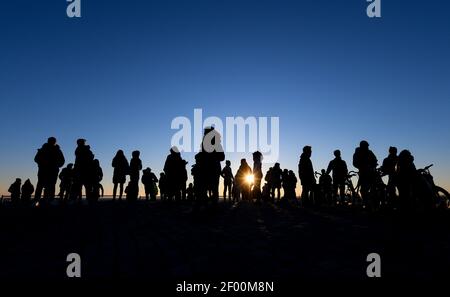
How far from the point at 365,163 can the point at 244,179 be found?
7164 mm

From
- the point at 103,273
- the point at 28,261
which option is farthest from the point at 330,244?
the point at 28,261

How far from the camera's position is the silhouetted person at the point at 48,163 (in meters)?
10.2

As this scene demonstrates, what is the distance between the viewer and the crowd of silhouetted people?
8.55 metres

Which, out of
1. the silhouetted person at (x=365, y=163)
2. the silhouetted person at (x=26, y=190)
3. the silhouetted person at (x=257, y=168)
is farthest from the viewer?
the silhouetted person at (x=26, y=190)

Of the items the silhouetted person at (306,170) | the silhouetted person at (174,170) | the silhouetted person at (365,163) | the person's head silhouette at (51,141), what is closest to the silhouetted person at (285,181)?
the silhouetted person at (306,170)

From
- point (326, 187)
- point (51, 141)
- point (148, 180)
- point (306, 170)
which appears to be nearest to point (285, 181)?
point (326, 187)

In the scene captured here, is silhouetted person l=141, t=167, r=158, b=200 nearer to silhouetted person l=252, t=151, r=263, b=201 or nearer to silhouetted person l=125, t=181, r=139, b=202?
silhouetted person l=125, t=181, r=139, b=202

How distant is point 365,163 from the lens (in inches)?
439

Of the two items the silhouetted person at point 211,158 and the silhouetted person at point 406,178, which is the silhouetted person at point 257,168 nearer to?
the silhouetted person at point 211,158

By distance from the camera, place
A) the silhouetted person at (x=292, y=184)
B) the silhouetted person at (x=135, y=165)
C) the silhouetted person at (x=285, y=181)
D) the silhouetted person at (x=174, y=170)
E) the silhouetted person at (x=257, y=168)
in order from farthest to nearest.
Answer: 1. the silhouetted person at (x=285, y=181)
2. the silhouetted person at (x=292, y=184)
3. the silhouetted person at (x=257, y=168)
4. the silhouetted person at (x=135, y=165)
5. the silhouetted person at (x=174, y=170)

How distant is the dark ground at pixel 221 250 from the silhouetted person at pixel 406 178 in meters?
1.95

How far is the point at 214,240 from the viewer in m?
4.78

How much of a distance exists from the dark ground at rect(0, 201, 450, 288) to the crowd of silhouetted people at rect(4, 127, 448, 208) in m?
2.25

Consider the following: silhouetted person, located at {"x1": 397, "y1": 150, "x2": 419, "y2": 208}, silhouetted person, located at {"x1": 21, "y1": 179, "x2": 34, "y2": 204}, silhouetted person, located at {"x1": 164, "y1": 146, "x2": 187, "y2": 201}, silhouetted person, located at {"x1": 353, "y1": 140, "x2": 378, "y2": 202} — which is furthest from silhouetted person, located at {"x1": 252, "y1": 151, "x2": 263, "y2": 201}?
silhouetted person, located at {"x1": 21, "y1": 179, "x2": 34, "y2": 204}
